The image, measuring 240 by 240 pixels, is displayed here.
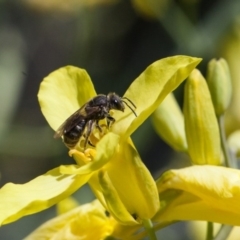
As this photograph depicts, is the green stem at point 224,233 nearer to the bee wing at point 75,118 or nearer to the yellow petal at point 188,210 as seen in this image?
the yellow petal at point 188,210

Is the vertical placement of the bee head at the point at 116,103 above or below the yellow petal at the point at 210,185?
above

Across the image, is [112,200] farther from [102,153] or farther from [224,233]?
[224,233]

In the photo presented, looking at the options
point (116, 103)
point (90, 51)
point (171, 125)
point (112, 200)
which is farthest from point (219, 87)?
point (90, 51)

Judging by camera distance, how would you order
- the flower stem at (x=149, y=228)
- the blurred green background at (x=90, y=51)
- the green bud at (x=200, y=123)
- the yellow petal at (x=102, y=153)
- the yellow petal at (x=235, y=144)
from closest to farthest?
1. the yellow petal at (x=102, y=153)
2. the flower stem at (x=149, y=228)
3. the green bud at (x=200, y=123)
4. the yellow petal at (x=235, y=144)
5. the blurred green background at (x=90, y=51)

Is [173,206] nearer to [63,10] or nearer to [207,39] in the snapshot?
[207,39]

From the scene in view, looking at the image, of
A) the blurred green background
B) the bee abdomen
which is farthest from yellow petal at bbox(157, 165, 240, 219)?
the blurred green background

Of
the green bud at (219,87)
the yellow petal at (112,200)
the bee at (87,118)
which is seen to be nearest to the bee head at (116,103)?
the bee at (87,118)

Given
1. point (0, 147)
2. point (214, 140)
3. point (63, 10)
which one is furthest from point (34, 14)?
point (214, 140)
